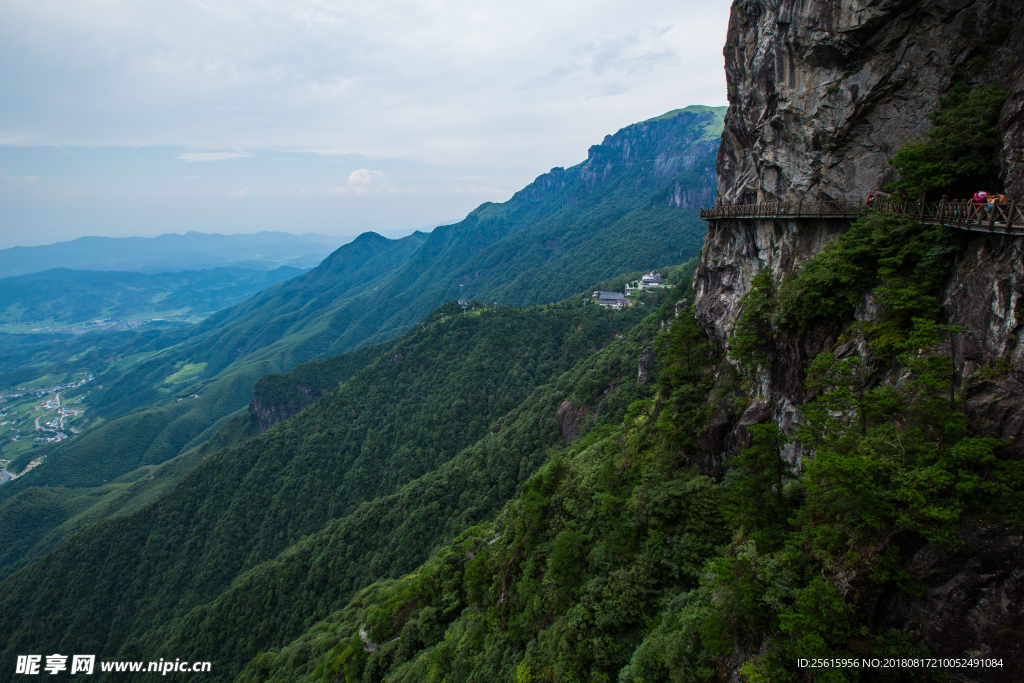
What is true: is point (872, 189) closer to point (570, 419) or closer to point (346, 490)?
point (570, 419)

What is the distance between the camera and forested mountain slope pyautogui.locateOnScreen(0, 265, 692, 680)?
7050cm

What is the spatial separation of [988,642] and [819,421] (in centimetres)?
743

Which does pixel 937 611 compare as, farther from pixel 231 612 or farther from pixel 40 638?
pixel 40 638

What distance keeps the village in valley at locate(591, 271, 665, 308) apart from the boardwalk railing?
90.5 metres

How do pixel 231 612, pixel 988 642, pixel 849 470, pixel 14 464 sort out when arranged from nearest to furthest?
pixel 988 642, pixel 849 470, pixel 231 612, pixel 14 464

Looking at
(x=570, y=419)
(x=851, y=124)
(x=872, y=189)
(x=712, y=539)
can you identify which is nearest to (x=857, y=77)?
(x=851, y=124)

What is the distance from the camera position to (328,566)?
73.1m

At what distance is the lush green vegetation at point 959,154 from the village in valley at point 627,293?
99483mm

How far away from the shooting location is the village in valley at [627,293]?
122625 mm

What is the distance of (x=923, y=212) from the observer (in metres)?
18.7

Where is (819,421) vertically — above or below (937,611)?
above

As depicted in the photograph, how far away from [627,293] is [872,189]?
108m

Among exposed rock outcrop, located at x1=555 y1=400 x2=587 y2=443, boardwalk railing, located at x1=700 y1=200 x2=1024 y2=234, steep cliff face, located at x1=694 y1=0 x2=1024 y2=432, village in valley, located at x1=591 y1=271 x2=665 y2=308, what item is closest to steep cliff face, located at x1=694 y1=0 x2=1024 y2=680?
steep cliff face, located at x1=694 y1=0 x2=1024 y2=432

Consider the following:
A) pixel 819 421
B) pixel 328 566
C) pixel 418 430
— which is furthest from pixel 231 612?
pixel 819 421
